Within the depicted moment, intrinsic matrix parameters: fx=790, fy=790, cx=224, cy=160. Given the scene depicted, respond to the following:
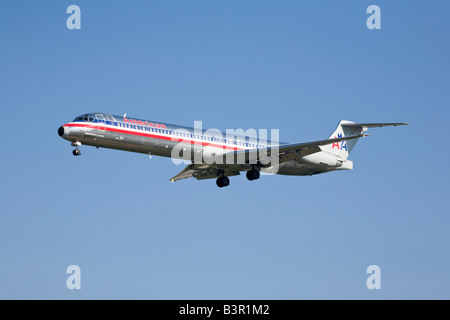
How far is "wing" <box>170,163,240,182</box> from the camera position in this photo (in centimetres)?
4763

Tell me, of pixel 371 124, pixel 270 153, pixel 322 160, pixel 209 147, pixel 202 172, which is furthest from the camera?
pixel 202 172

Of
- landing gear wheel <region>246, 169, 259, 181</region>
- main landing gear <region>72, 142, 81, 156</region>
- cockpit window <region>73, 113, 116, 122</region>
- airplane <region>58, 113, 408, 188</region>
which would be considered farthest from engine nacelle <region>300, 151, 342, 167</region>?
main landing gear <region>72, 142, 81, 156</region>

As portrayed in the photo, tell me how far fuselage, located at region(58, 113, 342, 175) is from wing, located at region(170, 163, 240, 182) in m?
3.36

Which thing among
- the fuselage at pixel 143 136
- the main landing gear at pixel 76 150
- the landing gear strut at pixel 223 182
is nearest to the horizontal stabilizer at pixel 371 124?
the landing gear strut at pixel 223 182

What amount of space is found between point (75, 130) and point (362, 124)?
58.0ft

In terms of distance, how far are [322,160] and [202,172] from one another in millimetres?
7346

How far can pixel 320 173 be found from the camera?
160 ft

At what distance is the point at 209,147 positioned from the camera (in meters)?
43.8

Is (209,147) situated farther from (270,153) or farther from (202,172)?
(202,172)

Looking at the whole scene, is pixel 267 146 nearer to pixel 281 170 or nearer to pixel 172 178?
pixel 281 170

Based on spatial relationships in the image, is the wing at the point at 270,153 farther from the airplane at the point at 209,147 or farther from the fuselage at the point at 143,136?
the fuselage at the point at 143,136

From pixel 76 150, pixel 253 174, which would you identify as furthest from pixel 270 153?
pixel 76 150

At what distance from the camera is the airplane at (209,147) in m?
41.7

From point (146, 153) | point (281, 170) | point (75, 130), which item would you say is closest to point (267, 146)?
point (281, 170)
